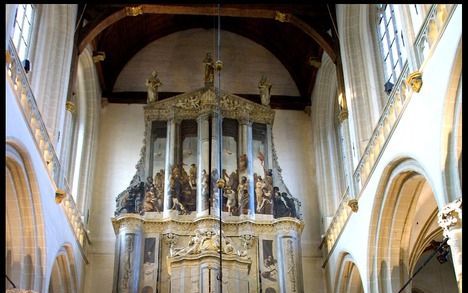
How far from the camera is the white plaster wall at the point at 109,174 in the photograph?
754 inches

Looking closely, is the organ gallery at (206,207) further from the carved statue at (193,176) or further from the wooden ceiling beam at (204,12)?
the wooden ceiling beam at (204,12)

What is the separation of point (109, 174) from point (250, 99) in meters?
5.53

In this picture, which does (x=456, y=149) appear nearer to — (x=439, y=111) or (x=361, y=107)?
(x=439, y=111)

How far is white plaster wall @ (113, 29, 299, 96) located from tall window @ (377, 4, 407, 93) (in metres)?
7.22

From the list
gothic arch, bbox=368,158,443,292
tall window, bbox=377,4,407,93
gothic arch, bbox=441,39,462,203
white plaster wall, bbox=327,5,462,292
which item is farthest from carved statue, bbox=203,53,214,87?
gothic arch, bbox=441,39,462,203

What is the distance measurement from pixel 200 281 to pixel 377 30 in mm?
7629

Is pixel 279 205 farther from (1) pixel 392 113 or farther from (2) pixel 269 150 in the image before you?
(1) pixel 392 113

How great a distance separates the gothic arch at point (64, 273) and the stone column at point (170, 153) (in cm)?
277

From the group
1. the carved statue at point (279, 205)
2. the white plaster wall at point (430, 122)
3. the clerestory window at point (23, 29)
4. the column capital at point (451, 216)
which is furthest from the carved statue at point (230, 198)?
the column capital at point (451, 216)

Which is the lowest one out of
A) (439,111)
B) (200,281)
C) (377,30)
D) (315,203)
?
(200,281)

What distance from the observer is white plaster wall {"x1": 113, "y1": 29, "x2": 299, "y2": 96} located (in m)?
23.2

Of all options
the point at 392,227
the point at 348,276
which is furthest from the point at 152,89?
the point at 392,227

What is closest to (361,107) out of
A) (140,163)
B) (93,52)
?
(140,163)

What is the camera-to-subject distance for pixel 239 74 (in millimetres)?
23578
